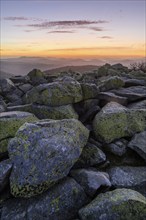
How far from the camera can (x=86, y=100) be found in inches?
516

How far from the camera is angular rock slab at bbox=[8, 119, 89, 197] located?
7.76 metres

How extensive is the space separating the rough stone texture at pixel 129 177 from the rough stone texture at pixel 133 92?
5088mm

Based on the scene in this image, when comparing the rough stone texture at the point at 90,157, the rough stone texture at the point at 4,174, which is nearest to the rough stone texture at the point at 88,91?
the rough stone texture at the point at 90,157

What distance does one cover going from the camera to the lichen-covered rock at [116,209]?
23.8ft

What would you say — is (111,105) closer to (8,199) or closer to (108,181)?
(108,181)

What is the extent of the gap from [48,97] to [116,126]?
3.62m

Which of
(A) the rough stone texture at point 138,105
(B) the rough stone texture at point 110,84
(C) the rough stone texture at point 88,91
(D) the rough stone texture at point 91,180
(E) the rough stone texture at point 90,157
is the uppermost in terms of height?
(B) the rough stone texture at point 110,84

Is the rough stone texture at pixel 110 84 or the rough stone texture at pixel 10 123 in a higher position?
the rough stone texture at pixel 110 84

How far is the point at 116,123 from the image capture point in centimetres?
1102

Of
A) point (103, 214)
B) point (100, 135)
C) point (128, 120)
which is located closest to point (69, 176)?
point (103, 214)

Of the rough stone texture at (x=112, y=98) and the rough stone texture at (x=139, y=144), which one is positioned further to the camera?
the rough stone texture at (x=112, y=98)

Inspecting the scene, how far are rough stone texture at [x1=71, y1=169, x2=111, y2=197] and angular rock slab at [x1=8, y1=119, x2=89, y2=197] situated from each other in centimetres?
53

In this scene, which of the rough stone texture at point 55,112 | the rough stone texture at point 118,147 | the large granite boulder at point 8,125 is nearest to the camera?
the large granite boulder at point 8,125

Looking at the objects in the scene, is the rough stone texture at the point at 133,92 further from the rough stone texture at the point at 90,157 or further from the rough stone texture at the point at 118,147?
the rough stone texture at the point at 90,157
